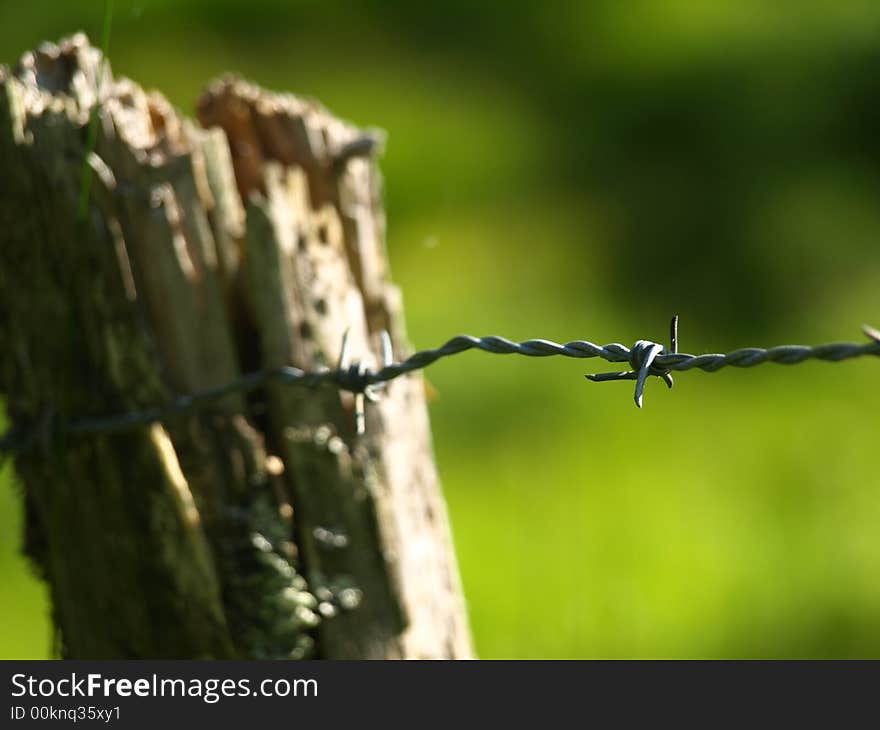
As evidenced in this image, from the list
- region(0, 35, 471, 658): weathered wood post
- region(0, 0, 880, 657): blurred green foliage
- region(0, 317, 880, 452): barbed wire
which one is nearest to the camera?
region(0, 317, 880, 452): barbed wire

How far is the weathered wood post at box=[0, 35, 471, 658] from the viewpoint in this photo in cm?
193

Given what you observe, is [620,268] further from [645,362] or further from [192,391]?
[645,362]

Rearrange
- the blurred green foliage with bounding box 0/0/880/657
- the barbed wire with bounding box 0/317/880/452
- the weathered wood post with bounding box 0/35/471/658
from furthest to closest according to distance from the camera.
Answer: the blurred green foliage with bounding box 0/0/880/657 < the weathered wood post with bounding box 0/35/471/658 < the barbed wire with bounding box 0/317/880/452

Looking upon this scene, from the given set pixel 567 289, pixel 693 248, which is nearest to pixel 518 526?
pixel 567 289

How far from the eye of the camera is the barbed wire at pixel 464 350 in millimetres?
1394

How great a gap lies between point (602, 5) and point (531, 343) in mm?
7375

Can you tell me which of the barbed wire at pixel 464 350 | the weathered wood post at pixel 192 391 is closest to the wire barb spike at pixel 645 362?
the barbed wire at pixel 464 350

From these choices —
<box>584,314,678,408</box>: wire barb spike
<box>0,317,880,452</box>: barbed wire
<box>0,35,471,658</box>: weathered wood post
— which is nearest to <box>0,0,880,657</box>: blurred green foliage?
<box>0,35,471,658</box>: weathered wood post

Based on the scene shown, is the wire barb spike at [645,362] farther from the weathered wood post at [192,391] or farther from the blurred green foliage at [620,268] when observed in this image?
the blurred green foliage at [620,268]

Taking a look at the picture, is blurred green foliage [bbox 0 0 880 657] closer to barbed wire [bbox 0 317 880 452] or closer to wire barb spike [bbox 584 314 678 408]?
barbed wire [bbox 0 317 880 452]

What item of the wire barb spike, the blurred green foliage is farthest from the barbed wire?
the blurred green foliage

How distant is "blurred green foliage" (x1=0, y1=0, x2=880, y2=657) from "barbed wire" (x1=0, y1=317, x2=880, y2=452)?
250cm

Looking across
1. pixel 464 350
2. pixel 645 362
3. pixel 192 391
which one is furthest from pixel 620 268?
pixel 645 362

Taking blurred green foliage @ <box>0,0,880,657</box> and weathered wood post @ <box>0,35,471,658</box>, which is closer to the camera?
weathered wood post @ <box>0,35,471,658</box>
